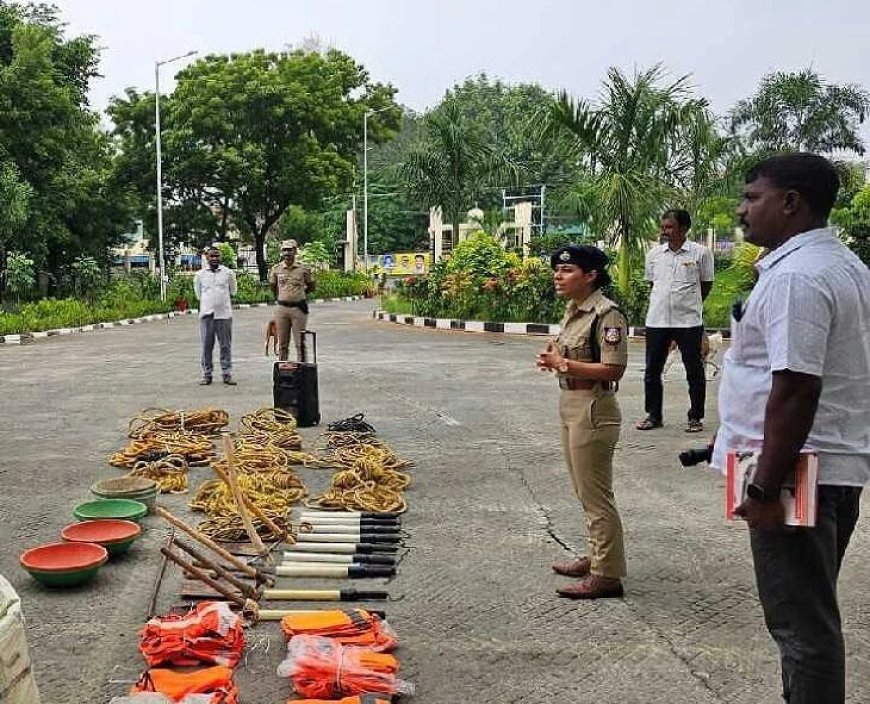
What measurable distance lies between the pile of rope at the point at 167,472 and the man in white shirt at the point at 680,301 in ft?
12.4

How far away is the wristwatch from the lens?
224 centimetres

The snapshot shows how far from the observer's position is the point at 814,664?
2312mm

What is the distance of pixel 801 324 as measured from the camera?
217 cm

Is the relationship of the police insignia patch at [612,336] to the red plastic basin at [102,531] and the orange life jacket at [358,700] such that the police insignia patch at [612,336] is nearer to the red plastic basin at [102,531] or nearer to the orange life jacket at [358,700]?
the orange life jacket at [358,700]

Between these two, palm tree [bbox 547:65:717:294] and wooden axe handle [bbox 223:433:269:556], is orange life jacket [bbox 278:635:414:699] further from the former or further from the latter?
palm tree [bbox 547:65:717:294]

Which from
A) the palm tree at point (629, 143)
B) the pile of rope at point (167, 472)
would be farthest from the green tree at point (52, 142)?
the pile of rope at point (167, 472)

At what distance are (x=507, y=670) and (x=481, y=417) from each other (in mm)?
5116

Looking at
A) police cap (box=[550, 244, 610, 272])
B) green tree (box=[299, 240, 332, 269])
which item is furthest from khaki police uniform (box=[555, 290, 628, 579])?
green tree (box=[299, 240, 332, 269])

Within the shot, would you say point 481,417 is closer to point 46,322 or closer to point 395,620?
point 395,620

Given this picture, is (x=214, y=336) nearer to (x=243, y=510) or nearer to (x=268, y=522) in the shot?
(x=268, y=522)

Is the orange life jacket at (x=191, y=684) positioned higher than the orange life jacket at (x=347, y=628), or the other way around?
the orange life jacket at (x=347, y=628)

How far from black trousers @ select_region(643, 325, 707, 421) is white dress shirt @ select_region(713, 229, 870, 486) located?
4.98 metres

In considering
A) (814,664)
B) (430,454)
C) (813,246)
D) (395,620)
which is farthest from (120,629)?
(430,454)

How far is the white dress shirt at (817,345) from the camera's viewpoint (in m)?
2.18
